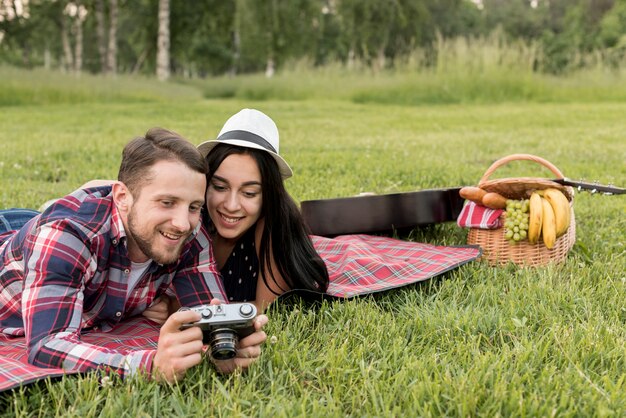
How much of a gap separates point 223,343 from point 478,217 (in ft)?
7.83

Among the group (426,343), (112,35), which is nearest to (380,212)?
(426,343)

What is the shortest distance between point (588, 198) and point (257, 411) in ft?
14.9

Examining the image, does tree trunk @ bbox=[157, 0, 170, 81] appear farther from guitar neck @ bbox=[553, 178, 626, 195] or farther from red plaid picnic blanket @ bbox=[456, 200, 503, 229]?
guitar neck @ bbox=[553, 178, 626, 195]

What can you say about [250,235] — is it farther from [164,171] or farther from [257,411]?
[257,411]

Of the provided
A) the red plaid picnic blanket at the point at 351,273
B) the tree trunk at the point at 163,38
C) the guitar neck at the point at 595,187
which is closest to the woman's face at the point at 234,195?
the red plaid picnic blanket at the point at 351,273

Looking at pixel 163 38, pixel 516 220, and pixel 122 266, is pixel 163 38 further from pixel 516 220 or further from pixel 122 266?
pixel 122 266

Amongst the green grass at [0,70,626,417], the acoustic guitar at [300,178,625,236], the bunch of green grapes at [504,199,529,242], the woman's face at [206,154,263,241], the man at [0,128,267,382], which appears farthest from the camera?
the acoustic guitar at [300,178,625,236]

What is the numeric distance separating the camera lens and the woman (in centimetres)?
95

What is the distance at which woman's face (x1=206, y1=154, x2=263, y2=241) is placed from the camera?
314 cm

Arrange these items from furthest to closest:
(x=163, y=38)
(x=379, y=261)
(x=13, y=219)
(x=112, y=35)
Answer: (x=112, y=35) → (x=163, y=38) → (x=379, y=261) → (x=13, y=219)

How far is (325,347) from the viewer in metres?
2.57

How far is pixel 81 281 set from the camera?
2365 millimetres

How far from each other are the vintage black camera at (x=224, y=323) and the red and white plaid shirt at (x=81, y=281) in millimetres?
244

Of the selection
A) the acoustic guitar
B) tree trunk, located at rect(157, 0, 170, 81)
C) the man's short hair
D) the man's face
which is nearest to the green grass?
the acoustic guitar
